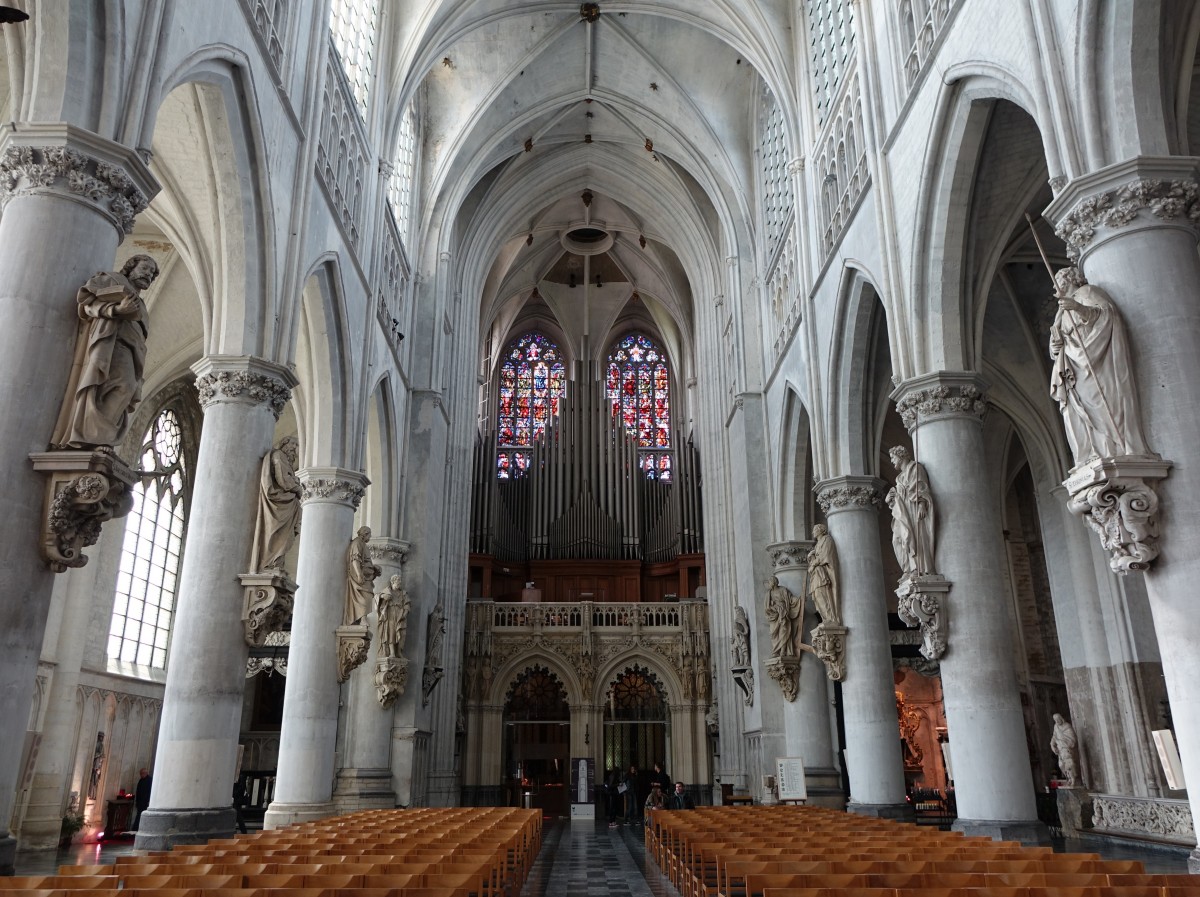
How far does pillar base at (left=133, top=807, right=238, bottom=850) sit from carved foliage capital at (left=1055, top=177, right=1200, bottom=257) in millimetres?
10277

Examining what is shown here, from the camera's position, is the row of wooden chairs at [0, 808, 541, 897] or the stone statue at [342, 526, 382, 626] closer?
the row of wooden chairs at [0, 808, 541, 897]

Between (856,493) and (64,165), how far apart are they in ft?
41.7

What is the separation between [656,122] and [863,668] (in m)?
16.3

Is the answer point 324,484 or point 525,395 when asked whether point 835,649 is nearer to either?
point 324,484

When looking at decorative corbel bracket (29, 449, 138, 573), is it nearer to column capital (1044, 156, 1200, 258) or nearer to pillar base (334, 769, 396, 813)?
column capital (1044, 156, 1200, 258)

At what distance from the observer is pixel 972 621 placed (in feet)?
37.2

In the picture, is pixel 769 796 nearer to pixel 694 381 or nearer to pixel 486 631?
pixel 486 631

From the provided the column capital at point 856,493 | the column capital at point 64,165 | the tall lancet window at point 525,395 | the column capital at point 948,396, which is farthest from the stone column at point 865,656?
the tall lancet window at point 525,395

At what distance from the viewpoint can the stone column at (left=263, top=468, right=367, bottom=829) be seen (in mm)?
14102

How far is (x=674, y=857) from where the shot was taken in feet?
34.9

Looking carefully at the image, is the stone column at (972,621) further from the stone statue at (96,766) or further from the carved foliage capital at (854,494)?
the stone statue at (96,766)

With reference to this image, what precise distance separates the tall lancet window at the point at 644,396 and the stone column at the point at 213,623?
25.5 metres

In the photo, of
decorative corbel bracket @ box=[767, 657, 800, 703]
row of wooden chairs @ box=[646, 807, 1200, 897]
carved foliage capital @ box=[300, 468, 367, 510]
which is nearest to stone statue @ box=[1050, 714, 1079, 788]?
decorative corbel bracket @ box=[767, 657, 800, 703]

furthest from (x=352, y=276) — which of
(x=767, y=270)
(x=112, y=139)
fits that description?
(x=767, y=270)
